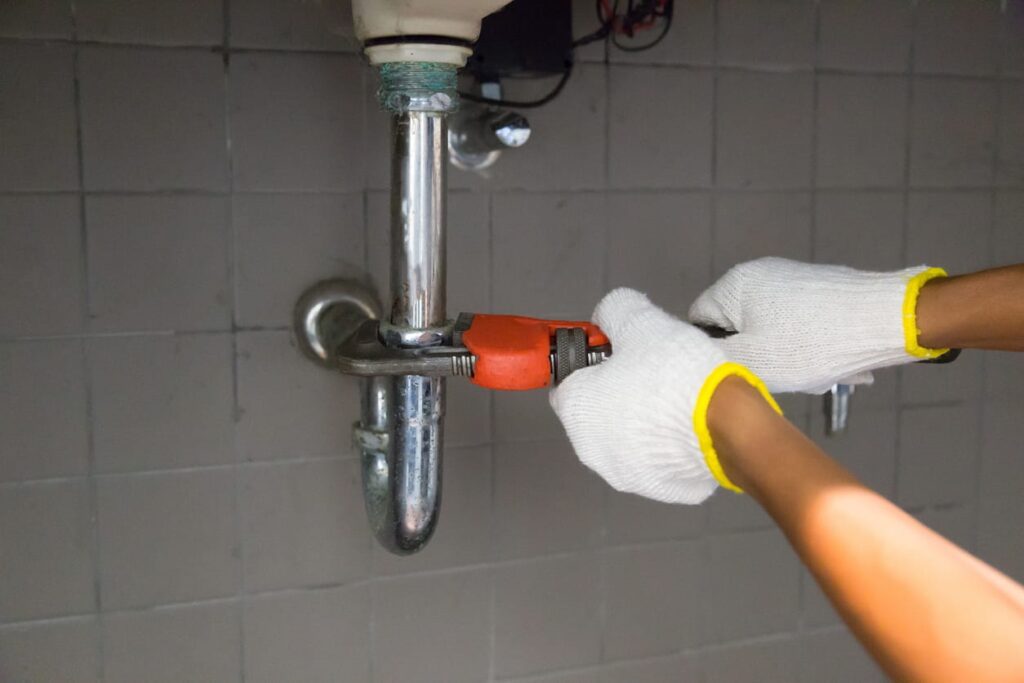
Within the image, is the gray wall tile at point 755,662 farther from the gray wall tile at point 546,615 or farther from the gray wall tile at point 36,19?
the gray wall tile at point 36,19

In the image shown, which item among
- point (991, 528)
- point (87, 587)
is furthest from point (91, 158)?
point (991, 528)

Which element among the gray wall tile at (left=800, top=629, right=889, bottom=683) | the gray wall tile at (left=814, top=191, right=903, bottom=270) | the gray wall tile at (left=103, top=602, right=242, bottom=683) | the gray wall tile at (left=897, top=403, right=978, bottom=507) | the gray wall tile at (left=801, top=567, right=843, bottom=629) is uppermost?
the gray wall tile at (left=814, top=191, right=903, bottom=270)

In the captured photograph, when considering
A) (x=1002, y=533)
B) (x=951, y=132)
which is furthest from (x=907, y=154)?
(x=1002, y=533)

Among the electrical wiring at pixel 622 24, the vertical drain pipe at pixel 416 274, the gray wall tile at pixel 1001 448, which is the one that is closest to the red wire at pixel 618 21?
the electrical wiring at pixel 622 24

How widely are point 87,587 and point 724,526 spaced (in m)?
0.66

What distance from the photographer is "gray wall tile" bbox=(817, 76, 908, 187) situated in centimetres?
107

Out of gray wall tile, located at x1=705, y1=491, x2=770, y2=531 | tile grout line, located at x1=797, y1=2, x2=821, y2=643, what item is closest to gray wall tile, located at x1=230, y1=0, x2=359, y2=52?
tile grout line, located at x1=797, y1=2, x2=821, y2=643

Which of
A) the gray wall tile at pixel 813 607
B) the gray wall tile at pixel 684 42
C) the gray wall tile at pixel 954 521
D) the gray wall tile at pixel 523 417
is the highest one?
the gray wall tile at pixel 684 42

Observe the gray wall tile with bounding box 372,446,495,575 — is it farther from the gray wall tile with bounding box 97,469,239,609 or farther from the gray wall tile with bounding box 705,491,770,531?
the gray wall tile with bounding box 705,491,770,531

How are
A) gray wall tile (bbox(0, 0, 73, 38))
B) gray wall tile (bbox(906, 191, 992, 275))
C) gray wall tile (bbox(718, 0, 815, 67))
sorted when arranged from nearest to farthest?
gray wall tile (bbox(0, 0, 73, 38)), gray wall tile (bbox(718, 0, 815, 67)), gray wall tile (bbox(906, 191, 992, 275))

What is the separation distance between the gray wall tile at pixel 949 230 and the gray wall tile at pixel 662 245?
265 millimetres

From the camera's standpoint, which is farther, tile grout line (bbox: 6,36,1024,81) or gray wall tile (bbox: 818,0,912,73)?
gray wall tile (bbox: 818,0,912,73)

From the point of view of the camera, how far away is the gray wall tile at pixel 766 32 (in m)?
1.02

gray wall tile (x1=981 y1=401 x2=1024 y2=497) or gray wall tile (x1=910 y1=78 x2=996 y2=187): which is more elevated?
gray wall tile (x1=910 y1=78 x2=996 y2=187)
